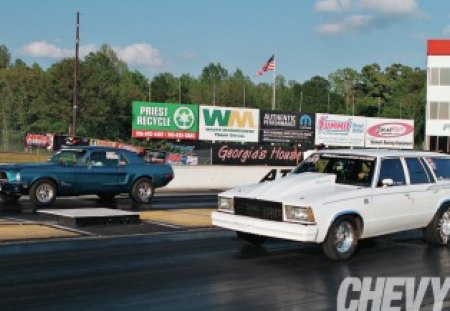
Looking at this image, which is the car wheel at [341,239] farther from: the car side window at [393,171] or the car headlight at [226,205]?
the car headlight at [226,205]

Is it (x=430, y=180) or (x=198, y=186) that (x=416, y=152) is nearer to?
(x=430, y=180)

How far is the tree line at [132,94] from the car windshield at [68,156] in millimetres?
27540

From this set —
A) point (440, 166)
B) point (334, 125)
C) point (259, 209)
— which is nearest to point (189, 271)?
point (259, 209)

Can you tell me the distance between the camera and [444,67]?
230 feet

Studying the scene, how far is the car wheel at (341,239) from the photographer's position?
30.9 ft

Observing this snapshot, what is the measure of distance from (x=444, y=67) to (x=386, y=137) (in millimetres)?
26358

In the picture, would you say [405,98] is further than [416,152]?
Yes

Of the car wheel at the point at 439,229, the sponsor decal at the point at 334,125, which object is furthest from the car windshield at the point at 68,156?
the sponsor decal at the point at 334,125

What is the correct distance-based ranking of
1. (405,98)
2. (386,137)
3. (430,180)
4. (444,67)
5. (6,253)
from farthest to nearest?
(405,98), (444,67), (386,137), (430,180), (6,253)

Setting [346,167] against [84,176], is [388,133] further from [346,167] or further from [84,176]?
[346,167]

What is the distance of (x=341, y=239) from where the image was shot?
9.62 metres

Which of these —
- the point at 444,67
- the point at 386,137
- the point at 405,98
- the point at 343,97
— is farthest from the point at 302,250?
the point at 343,97

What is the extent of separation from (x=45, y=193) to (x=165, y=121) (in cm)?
2185

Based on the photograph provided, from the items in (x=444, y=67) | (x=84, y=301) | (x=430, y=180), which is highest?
(x=444, y=67)
